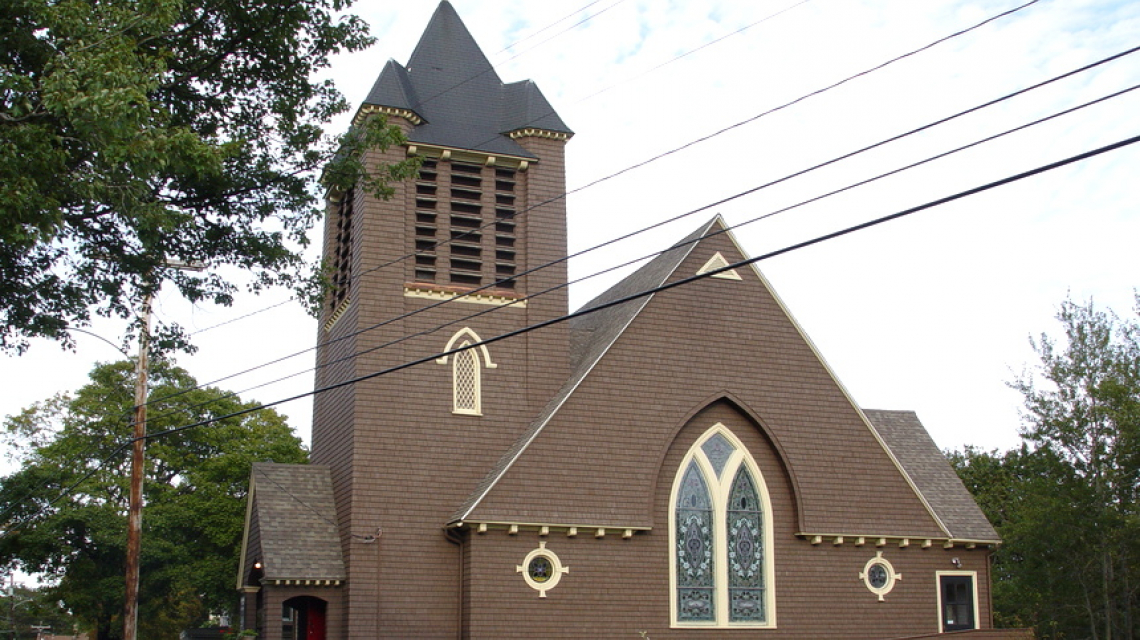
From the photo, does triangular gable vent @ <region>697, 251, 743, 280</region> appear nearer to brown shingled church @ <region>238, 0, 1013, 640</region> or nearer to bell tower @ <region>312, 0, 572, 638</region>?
brown shingled church @ <region>238, 0, 1013, 640</region>

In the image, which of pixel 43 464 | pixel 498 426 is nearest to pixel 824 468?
pixel 498 426

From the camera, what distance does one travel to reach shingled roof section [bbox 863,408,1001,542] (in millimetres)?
26219

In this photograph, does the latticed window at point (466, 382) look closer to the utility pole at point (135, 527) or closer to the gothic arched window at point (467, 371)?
the gothic arched window at point (467, 371)

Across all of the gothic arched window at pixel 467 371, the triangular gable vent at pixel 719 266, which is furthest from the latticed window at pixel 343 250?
the triangular gable vent at pixel 719 266

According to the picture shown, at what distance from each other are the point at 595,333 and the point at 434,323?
4.55m

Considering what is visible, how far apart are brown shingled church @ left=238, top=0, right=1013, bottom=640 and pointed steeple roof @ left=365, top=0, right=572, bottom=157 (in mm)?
85

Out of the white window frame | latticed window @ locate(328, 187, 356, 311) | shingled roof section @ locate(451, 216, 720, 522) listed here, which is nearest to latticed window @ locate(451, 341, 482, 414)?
shingled roof section @ locate(451, 216, 720, 522)

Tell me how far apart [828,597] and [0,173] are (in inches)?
741

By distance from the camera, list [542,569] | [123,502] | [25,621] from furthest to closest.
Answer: [25,621]
[123,502]
[542,569]

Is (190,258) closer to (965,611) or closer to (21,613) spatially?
Answer: (965,611)

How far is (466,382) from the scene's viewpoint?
24844 mm

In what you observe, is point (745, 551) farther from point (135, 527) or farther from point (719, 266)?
point (135, 527)

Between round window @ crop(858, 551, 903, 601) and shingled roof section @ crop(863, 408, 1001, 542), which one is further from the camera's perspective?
shingled roof section @ crop(863, 408, 1001, 542)

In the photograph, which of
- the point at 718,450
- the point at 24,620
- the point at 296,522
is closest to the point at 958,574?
the point at 718,450
